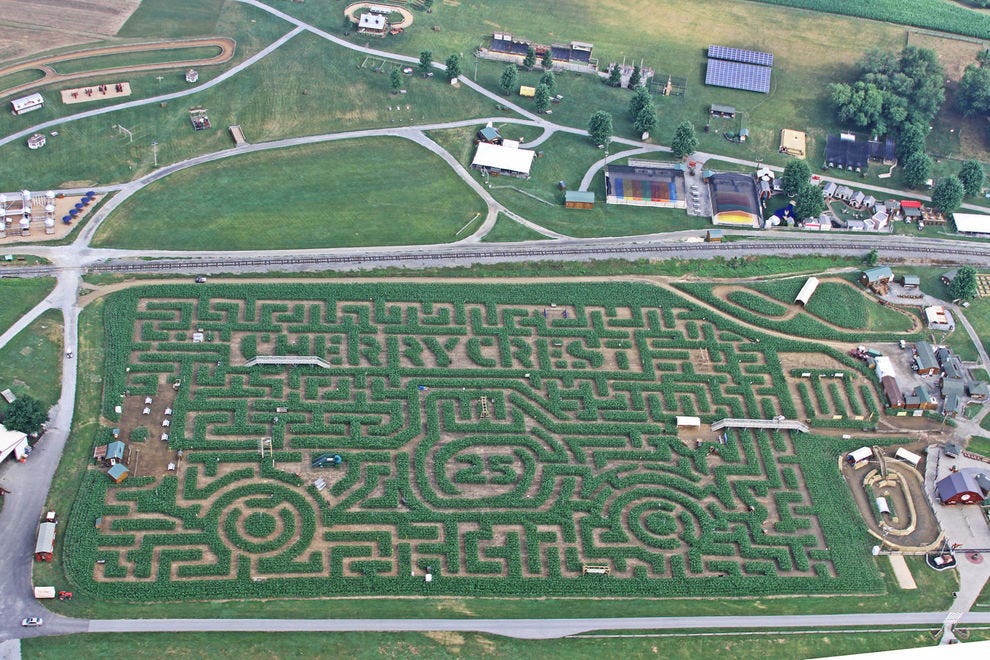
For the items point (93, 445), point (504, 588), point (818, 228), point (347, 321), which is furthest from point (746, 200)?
point (93, 445)

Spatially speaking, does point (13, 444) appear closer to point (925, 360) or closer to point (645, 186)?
point (645, 186)

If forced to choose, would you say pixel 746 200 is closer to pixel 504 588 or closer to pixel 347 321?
pixel 347 321

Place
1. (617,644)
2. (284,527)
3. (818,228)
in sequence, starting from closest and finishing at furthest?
1. (617,644)
2. (284,527)
3. (818,228)

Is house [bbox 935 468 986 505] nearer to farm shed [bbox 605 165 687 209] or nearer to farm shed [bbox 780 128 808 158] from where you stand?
farm shed [bbox 605 165 687 209]

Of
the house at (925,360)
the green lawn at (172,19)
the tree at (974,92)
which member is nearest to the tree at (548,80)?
the green lawn at (172,19)

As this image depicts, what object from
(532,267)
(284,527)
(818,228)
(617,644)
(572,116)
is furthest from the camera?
(572,116)

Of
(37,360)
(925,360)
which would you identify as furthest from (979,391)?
(37,360)

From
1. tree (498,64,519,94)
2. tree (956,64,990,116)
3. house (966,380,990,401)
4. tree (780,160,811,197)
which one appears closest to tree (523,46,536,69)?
tree (498,64,519,94)
